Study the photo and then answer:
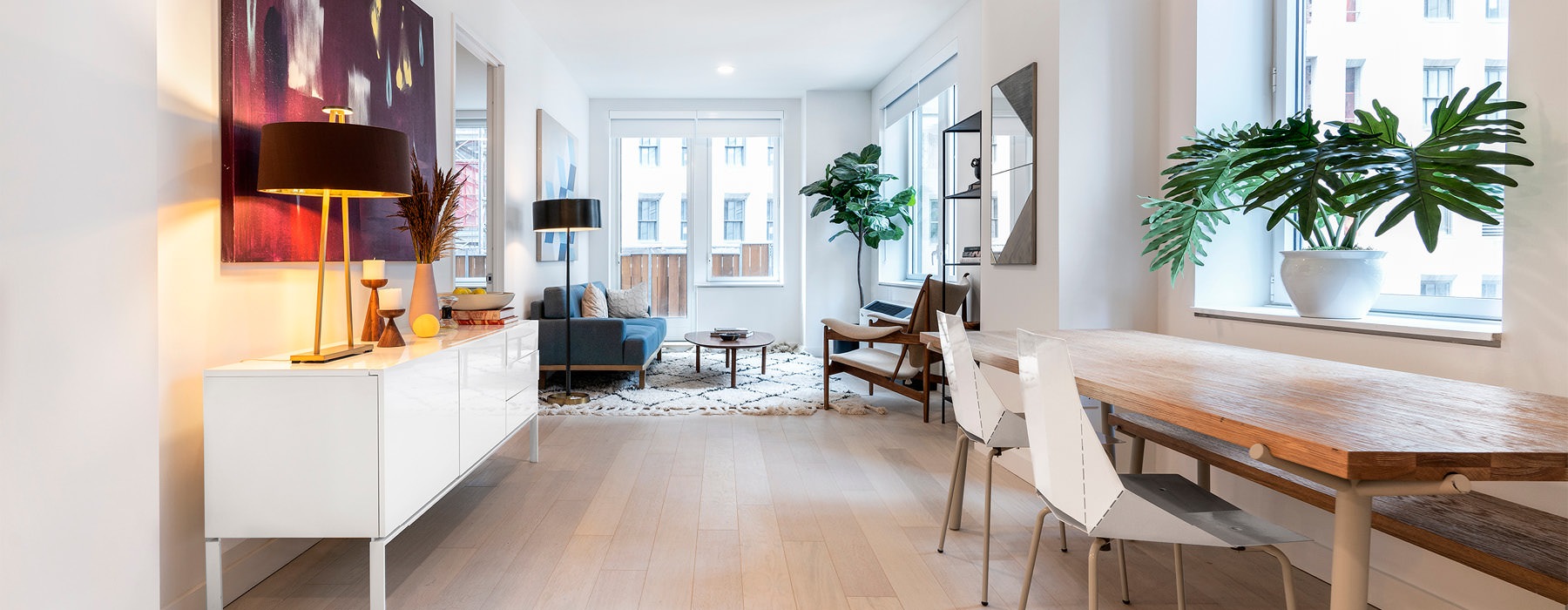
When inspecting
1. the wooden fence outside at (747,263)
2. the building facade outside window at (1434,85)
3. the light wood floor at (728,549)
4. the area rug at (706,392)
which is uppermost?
the building facade outside window at (1434,85)

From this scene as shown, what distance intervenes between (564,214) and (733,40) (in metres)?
2.07

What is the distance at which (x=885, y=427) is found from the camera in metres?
4.55

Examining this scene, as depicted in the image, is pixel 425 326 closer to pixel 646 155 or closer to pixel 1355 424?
pixel 1355 424

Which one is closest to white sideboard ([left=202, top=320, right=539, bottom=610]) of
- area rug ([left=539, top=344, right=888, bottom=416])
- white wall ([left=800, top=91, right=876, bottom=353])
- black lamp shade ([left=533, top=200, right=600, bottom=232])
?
area rug ([left=539, top=344, right=888, bottom=416])

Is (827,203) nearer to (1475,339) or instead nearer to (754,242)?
(754,242)

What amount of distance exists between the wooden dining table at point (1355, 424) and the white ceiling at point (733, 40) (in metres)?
4.17

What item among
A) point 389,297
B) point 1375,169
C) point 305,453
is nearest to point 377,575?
point 305,453

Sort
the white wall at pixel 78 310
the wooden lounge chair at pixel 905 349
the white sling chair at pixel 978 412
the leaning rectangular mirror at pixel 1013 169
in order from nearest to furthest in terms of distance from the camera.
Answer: the white wall at pixel 78 310
the white sling chair at pixel 978 412
the leaning rectangular mirror at pixel 1013 169
the wooden lounge chair at pixel 905 349

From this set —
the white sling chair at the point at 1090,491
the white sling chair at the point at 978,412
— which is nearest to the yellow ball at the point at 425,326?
the white sling chair at the point at 978,412

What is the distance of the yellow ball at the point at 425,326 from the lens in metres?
2.73

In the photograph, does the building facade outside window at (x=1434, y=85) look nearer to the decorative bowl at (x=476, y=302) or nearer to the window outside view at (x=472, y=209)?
the decorative bowl at (x=476, y=302)

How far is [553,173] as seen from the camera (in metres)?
6.23

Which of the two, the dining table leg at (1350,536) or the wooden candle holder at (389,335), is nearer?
the dining table leg at (1350,536)

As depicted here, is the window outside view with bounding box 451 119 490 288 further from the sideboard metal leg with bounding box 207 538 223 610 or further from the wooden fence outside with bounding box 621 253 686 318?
the wooden fence outside with bounding box 621 253 686 318
